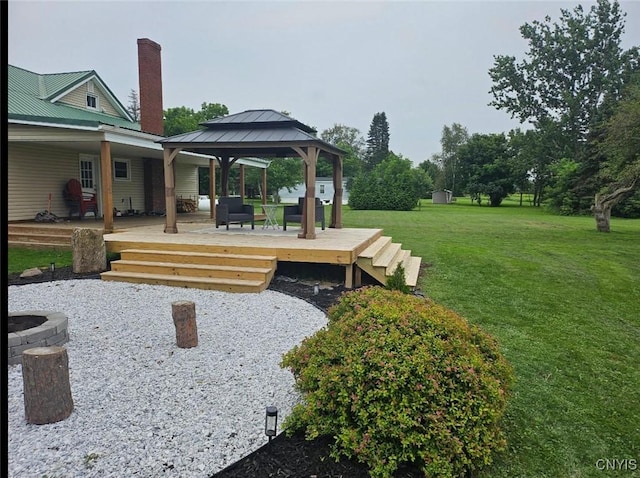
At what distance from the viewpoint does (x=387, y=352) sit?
2.51 metres

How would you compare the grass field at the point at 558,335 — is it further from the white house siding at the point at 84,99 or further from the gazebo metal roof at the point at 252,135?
the white house siding at the point at 84,99

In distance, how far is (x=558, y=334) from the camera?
199 inches

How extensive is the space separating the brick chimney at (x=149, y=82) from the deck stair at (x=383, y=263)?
31.4 ft

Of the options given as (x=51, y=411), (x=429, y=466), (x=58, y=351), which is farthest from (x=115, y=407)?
(x=429, y=466)

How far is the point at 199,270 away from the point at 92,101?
37.5ft

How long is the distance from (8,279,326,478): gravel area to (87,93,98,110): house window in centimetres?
1126

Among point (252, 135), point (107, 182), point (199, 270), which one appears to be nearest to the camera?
point (199, 270)

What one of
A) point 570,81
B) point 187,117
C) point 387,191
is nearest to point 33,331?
point 387,191

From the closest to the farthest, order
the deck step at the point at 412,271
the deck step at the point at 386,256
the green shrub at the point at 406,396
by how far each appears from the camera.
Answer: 1. the green shrub at the point at 406,396
2. the deck step at the point at 412,271
3. the deck step at the point at 386,256

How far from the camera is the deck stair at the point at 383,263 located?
23.4 feet

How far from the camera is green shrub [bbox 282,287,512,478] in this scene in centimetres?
228

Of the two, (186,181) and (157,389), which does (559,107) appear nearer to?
(186,181)

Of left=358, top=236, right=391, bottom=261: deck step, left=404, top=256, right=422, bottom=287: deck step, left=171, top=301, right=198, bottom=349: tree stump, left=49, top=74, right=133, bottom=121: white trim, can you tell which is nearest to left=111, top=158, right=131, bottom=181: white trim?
left=49, top=74, right=133, bottom=121: white trim

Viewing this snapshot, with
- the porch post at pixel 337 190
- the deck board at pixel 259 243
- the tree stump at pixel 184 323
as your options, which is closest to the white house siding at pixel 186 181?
the deck board at pixel 259 243
